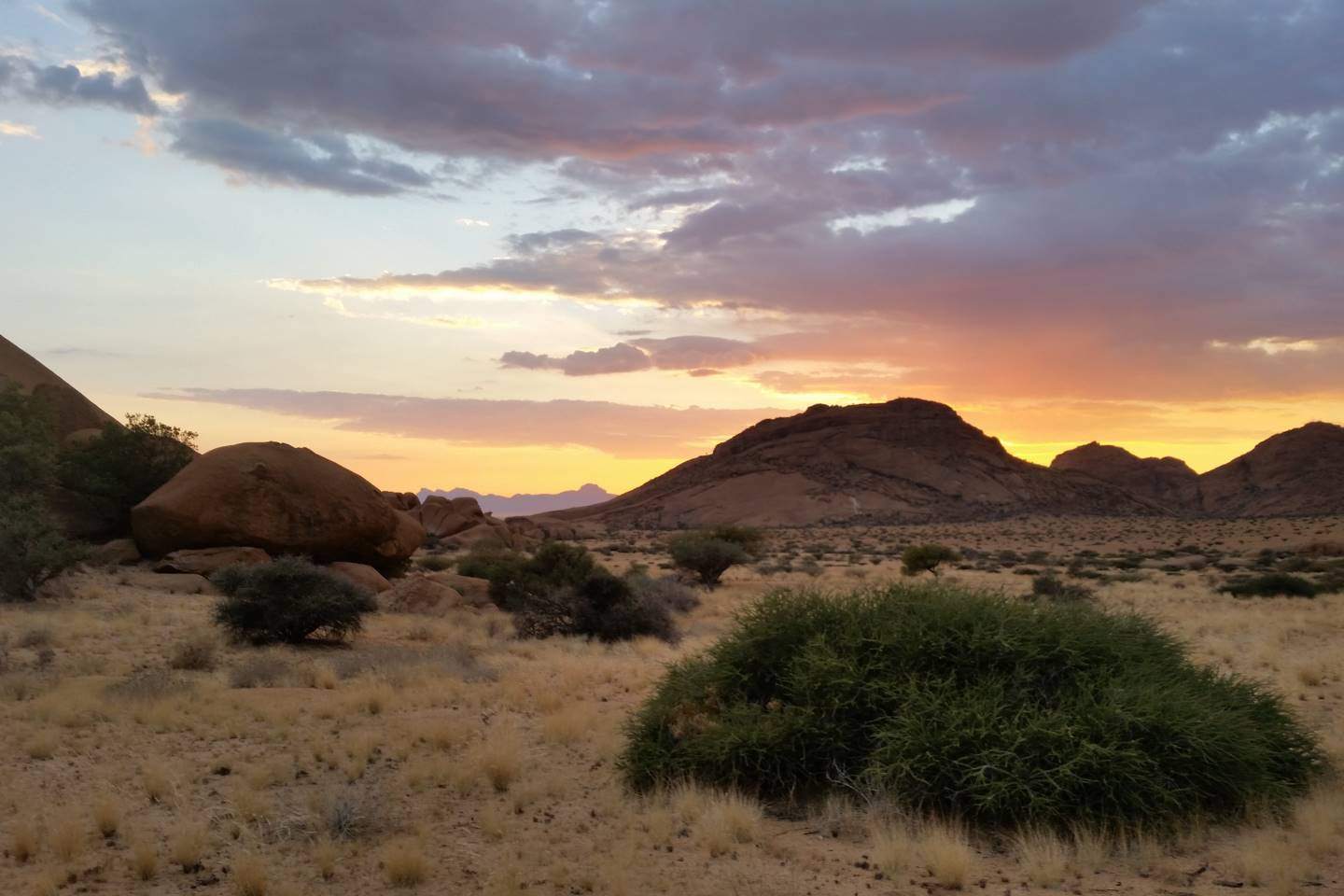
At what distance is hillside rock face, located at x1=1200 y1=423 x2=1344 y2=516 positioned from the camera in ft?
406

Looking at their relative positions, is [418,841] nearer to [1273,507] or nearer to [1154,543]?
[1154,543]

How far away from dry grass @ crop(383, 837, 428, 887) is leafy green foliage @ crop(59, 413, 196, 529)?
1131 inches

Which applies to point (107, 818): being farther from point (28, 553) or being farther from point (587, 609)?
point (28, 553)

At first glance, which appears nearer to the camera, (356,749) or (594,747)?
(356,749)

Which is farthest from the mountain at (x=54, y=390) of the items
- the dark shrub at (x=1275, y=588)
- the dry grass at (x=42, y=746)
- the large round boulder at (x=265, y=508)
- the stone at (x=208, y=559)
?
the dark shrub at (x=1275, y=588)

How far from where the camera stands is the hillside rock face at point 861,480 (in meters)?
116

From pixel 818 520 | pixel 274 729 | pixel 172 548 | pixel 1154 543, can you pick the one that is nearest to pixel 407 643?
pixel 274 729

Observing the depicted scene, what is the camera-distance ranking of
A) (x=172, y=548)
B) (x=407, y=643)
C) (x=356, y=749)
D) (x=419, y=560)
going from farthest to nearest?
(x=419, y=560) < (x=172, y=548) < (x=407, y=643) < (x=356, y=749)

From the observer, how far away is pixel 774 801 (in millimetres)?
10141

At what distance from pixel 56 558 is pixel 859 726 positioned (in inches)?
848

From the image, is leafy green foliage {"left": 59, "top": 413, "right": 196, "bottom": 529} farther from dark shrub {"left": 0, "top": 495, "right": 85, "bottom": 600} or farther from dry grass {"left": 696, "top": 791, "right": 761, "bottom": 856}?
dry grass {"left": 696, "top": 791, "right": 761, "bottom": 856}

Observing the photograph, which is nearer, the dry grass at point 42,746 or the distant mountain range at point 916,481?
the dry grass at point 42,746

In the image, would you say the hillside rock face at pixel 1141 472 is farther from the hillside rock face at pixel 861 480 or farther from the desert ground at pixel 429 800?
the desert ground at pixel 429 800

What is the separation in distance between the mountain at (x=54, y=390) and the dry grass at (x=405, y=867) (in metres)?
34.6
